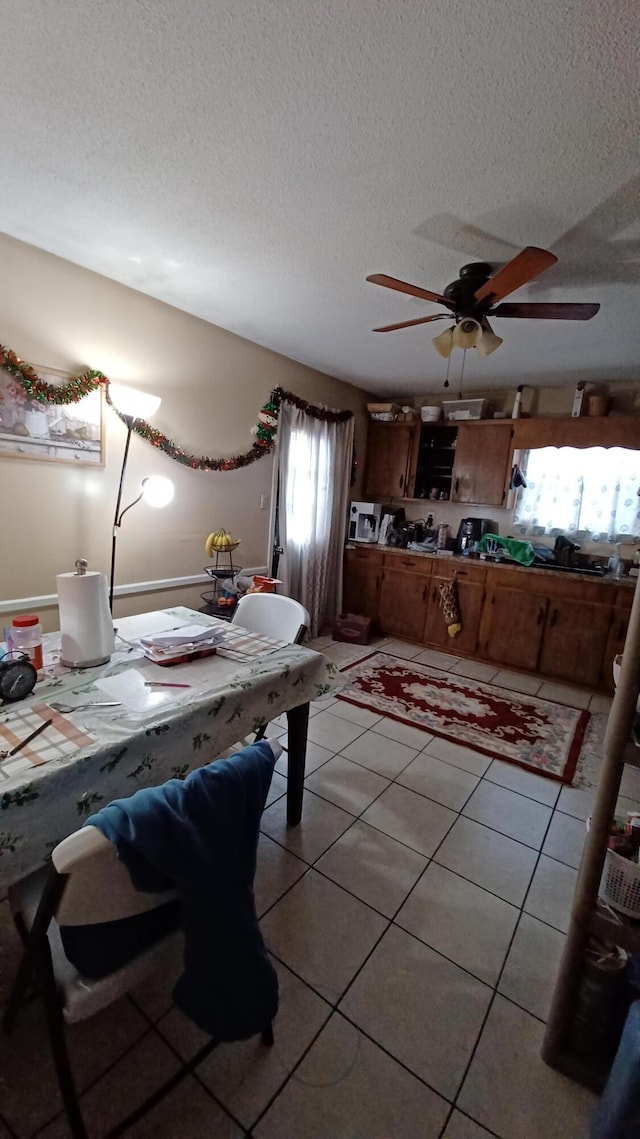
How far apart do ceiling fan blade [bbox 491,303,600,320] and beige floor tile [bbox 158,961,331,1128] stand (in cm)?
248

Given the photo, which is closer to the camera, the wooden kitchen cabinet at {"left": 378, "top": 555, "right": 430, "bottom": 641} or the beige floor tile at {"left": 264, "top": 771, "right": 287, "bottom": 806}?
the beige floor tile at {"left": 264, "top": 771, "right": 287, "bottom": 806}

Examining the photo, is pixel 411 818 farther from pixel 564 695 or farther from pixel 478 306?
pixel 478 306

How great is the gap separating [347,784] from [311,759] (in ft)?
0.82

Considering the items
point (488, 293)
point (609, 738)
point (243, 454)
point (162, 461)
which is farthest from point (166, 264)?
point (609, 738)

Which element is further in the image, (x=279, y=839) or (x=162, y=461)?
(x=162, y=461)

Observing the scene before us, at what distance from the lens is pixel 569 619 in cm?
330

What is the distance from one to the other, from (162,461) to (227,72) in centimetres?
180

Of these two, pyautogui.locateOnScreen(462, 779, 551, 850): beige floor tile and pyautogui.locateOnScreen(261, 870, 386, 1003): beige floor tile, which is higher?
pyautogui.locateOnScreen(462, 779, 551, 850): beige floor tile

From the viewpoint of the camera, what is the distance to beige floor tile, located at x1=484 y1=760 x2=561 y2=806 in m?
2.12

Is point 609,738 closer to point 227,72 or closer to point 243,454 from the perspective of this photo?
point 227,72

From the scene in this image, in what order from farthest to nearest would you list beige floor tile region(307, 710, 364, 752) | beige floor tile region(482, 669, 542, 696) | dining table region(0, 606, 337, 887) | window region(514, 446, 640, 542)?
window region(514, 446, 640, 542), beige floor tile region(482, 669, 542, 696), beige floor tile region(307, 710, 364, 752), dining table region(0, 606, 337, 887)

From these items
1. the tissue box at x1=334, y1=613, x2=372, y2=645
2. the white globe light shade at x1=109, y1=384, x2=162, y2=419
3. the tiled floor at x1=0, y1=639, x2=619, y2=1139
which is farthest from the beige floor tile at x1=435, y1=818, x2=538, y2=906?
the white globe light shade at x1=109, y1=384, x2=162, y2=419

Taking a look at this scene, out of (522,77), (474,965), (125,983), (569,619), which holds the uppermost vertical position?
(522,77)

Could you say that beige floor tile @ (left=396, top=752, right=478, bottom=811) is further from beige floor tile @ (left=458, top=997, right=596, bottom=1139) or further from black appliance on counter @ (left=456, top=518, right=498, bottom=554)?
Answer: black appliance on counter @ (left=456, top=518, right=498, bottom=554)
